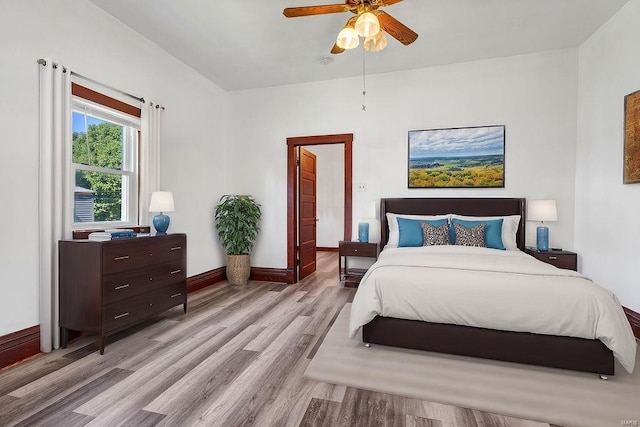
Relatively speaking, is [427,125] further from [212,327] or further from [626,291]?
[212,327]

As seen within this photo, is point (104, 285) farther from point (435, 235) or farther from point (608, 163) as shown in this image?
point (608, 163)

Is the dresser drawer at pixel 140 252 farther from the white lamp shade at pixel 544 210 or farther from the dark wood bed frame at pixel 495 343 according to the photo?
the white lamp shade at pixel 544 210

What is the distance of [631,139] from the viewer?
9.51ft

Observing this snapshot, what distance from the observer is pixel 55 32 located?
2.58 meters

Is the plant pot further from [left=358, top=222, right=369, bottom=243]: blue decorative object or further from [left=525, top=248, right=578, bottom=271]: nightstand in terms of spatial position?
[left=525, top=248, right=578, bottom=271]: nightstand

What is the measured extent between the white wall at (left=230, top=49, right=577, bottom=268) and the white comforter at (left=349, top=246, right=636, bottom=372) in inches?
79.0

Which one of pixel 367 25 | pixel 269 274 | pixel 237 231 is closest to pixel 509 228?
pixel 367 25

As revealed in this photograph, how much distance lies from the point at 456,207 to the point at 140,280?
3.89 m

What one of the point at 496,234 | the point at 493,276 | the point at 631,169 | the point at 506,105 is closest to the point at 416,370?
the point at 493,276

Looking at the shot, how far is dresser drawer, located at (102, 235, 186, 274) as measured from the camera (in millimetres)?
2506

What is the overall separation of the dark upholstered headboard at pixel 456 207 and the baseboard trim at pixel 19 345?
3823mm

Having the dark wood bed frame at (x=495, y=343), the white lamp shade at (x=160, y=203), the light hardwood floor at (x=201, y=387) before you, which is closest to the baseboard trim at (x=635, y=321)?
the dark wood bed frame at (x=495, y=343)

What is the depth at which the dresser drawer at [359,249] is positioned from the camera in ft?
13.9

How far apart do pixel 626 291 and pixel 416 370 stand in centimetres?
252
